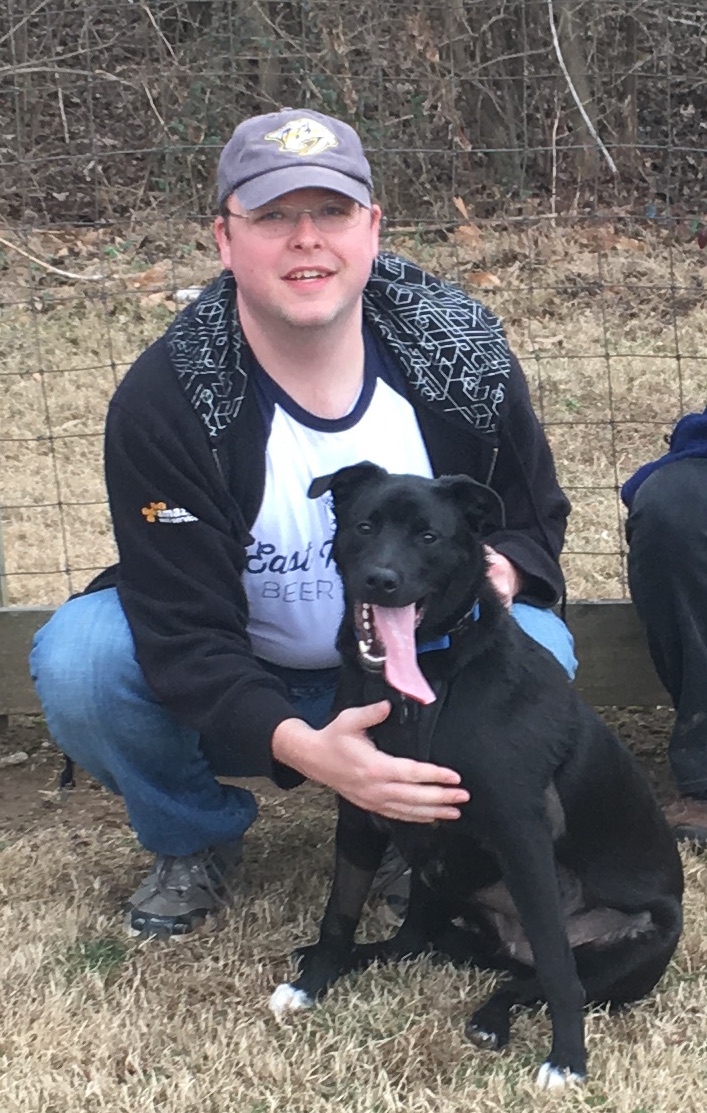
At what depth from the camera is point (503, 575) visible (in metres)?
2.75

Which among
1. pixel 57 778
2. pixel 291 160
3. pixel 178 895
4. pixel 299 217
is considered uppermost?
pixel 291 160

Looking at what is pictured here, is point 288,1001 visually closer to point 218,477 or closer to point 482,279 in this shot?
point 218,477

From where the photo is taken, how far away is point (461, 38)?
25.2 ft

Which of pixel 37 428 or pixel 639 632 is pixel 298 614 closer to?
pixel 639 632

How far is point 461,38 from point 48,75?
277 centimetres

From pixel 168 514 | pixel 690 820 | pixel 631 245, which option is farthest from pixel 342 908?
pixel 631 245

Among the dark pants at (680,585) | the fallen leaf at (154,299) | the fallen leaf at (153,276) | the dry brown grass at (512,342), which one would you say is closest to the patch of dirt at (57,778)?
the dark pants at (680,585)

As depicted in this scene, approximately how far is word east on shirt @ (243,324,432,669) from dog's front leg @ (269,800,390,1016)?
437 millimetres

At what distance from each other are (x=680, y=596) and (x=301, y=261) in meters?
1.23

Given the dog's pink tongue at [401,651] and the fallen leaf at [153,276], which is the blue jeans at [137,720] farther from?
the fallen leaf at [153,276]

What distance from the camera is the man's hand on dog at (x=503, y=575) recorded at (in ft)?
8.58

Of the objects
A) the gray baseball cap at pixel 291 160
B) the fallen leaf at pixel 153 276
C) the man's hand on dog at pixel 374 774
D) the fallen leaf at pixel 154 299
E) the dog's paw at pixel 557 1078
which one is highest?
the gray baseball cap at pixel 291 160

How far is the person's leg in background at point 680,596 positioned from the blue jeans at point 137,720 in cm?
33

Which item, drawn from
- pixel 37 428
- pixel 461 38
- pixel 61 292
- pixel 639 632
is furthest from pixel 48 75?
pixel 639 632
